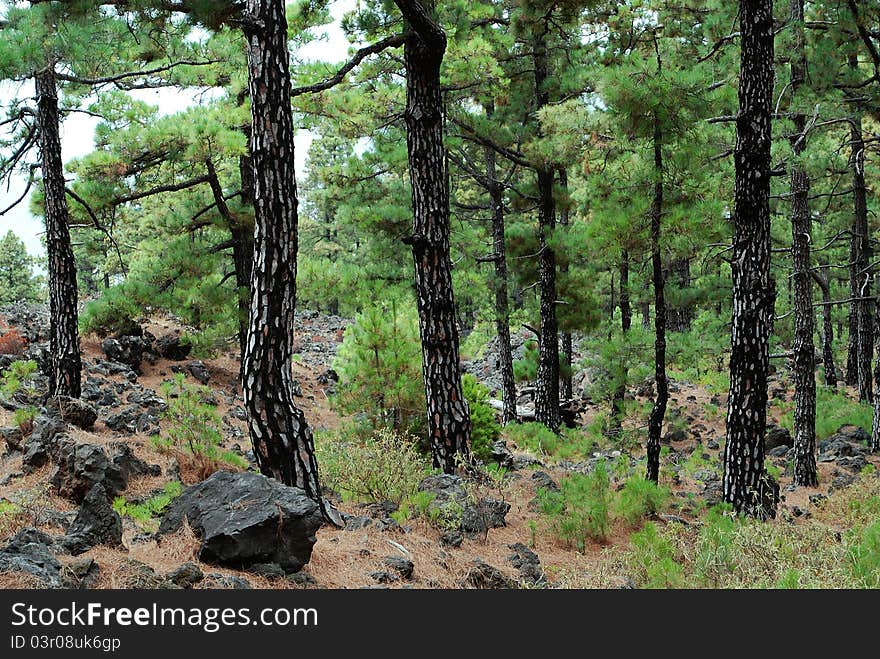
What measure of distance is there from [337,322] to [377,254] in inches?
918

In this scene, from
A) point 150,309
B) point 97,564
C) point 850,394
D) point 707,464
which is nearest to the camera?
point 97,564

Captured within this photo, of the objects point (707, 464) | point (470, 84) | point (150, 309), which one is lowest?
point (707, 464)

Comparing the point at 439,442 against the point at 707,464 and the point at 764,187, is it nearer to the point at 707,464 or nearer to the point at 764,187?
the point at 764,187

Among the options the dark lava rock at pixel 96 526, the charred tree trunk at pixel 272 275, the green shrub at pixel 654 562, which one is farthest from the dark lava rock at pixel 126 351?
the green shrub at pixel 654 562

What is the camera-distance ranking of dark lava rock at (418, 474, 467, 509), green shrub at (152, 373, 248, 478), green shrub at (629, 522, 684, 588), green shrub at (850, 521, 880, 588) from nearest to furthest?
green shrub at (850, 521, 880, 588) < green shrub at (629, 522, 684, 588) < dark lava rock at (418, 474, 467, 509) < green shrub at (152, 373, 248, 478)

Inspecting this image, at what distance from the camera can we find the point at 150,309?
546 inches

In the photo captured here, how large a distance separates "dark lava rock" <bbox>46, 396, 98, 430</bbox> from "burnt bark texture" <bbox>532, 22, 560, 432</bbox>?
320 inches

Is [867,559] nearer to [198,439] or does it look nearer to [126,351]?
[198,439]

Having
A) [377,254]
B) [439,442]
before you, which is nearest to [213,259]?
[377,254]

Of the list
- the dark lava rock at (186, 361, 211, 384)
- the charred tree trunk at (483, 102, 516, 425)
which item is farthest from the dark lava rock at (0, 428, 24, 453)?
the charred tree trunk at (483, 102, 516, 425)

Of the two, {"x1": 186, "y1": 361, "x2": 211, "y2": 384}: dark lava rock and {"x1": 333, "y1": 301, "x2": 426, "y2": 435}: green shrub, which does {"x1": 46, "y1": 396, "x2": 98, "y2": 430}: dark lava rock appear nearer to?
{"x1": 333, "y1": 301, "x2": 426, "y2": 435}: green shrub

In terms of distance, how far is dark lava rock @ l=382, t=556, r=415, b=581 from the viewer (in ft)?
14.7

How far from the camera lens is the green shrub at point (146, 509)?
5.01m

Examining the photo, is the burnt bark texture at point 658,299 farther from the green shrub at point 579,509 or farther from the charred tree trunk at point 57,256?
the charred tree trunk at point 57,256
